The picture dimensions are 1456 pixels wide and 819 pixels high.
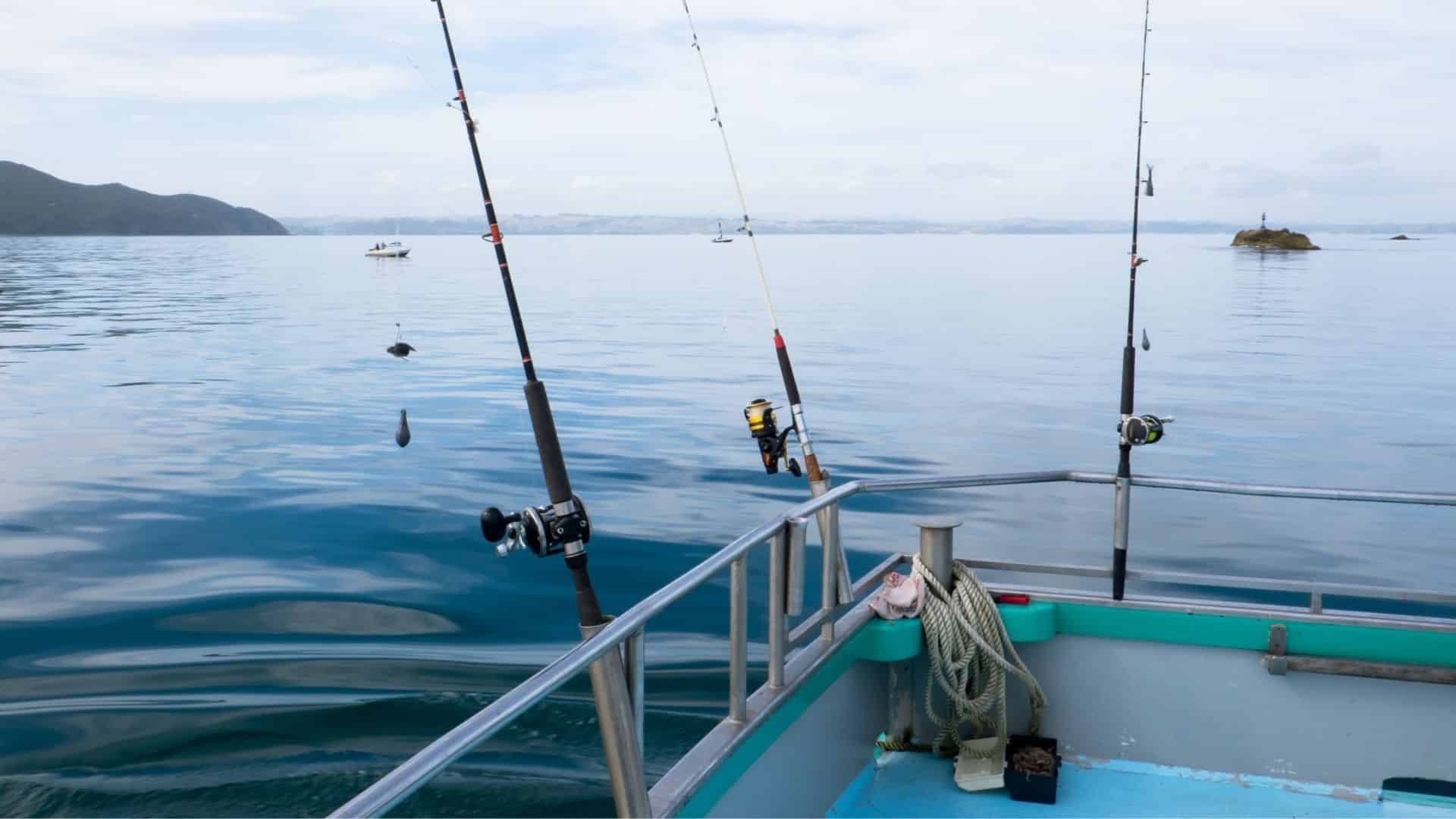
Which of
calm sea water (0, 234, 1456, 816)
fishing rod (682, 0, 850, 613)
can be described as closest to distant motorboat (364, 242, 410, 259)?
calm sea water (0, 234, 1456, 816)

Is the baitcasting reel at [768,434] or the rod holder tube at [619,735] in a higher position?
the baitcasting reel at [768,434]

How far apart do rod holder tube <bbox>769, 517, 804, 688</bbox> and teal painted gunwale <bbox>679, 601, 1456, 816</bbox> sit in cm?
27

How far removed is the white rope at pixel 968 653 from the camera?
4031 millimetres

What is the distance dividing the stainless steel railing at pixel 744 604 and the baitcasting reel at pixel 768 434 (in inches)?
11.4

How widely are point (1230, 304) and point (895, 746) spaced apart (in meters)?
44.6

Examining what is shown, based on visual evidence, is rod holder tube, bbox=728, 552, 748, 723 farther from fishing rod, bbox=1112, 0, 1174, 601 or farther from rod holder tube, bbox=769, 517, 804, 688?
fishing rod, bbox=1112, 0, 1174, 601

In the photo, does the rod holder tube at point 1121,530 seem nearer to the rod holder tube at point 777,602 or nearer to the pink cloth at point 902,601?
the pink cloth at point 902,601

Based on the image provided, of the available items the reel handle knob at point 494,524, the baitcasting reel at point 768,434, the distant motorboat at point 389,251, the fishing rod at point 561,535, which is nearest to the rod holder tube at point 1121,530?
the baitcasting reel at point 768,434

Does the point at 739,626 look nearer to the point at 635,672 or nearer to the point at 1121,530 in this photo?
the point at 635,672

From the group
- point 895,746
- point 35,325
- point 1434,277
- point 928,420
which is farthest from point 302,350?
point 1434,277

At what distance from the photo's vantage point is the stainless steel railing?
162cm

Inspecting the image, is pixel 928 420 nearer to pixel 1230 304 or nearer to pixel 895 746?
pixel 895 746

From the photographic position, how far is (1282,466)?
15.7 m

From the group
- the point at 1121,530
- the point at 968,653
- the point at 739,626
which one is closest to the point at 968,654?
the point at 968,653
